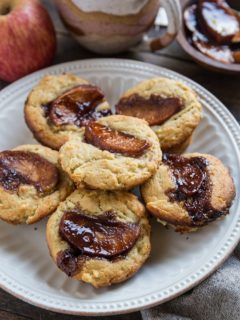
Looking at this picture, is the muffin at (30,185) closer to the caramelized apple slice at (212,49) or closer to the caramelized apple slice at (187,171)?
the caramelized apple slice at (187,171)

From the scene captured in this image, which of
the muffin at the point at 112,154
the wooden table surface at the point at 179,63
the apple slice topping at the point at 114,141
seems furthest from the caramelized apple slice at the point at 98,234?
the wooden table surface at the point at 179,63

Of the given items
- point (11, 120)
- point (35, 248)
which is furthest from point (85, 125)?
point (35, 248)

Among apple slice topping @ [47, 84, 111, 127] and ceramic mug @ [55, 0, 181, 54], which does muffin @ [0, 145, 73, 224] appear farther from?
ceramic mug @ [55, 0, 181, 54]

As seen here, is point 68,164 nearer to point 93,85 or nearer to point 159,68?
point 93,85

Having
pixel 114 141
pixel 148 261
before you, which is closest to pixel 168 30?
pixel 114 141

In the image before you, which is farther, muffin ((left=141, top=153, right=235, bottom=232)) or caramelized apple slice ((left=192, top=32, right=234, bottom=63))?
caramelized apple slice ((left=192, top=32, right=234, bottom=63))

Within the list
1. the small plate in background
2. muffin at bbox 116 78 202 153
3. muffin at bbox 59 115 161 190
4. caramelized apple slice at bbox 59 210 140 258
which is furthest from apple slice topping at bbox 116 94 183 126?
caramelized apple slice at bbox 59 210 140 258

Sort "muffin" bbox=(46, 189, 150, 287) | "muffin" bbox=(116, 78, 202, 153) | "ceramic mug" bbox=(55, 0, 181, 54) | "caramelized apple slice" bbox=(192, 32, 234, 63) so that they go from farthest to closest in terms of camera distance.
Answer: "caramelized apple slice" bbox=(192, 32, 234, 63)
"ceramic mug" bbox=(55, 0, 181, 54)
"muffin" bbox=(116, 78, 202, 153)
"muffin" bbox=(46, 189, 150, 287)
